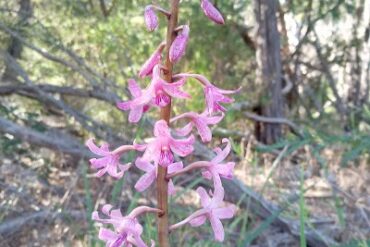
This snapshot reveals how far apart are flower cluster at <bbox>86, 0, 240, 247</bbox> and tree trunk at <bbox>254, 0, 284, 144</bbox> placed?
667cm

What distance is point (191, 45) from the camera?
27.5 feet

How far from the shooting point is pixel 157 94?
60.6 inches

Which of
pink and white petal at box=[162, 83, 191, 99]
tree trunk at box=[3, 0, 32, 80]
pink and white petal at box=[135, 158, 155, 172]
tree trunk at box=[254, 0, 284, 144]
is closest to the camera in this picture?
pink and white petal at box=[162, 83, 191, 99]

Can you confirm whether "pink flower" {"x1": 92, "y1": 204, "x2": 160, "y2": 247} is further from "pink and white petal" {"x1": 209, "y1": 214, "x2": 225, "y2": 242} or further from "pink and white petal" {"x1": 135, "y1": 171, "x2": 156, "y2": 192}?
"pink and white petal" {"x1": 209, "y1": 214, "x2": 225, "y2": 242}

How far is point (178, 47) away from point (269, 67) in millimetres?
7115

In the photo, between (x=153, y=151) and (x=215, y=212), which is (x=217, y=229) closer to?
(x=215, y=212)

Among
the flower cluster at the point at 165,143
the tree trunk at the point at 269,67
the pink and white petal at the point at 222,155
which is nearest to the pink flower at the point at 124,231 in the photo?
the flower cluster at the point at 165,143

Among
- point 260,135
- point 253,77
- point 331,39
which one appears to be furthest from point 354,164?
point 331,39

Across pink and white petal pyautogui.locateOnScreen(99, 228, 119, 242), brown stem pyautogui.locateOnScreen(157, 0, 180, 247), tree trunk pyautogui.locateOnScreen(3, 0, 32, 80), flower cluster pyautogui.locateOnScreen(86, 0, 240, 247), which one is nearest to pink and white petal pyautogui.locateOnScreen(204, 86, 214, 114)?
flower cluster pyautogui.locateOnScreen(86, 0, 240, 247)

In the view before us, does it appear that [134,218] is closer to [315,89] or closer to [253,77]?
[253,77]

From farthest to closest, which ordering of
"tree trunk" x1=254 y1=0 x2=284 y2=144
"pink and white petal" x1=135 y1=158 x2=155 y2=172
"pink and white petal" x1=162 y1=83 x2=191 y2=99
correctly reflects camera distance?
"tree trunk" x1=254 y1=0 x2=284 y2=144 < "pink and white petal" x1=135 y1=158 x2=155 y2=172 < "pink and white petal" x1=162 y1=83 x2=191 y2=99

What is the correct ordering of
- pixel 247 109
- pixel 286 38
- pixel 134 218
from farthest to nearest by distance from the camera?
pixel 286 38
pixel 247 109
pixel 134 218

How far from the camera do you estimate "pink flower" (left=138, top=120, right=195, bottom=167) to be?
1.53 meters

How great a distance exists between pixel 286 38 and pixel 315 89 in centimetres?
105
